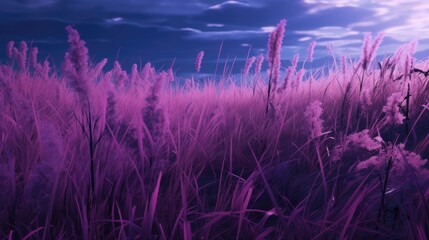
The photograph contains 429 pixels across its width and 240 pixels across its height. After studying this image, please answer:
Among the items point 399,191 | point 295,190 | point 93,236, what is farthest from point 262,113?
point 93,236

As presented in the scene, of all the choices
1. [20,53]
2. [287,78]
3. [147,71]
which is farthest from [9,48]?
[287,78]

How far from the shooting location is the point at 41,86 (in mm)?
5246

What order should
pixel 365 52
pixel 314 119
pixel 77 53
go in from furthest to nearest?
1. pixel 365 52
2. pixel 314 119
3. pixel 77 53

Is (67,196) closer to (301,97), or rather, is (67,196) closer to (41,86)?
(301,97)

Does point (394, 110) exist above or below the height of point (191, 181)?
above

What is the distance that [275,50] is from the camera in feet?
9.41

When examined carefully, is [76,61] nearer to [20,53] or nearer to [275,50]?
[275,50]

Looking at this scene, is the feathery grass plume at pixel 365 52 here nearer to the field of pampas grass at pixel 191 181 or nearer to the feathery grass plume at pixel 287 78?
the field of pampas grass at pixel 191 181

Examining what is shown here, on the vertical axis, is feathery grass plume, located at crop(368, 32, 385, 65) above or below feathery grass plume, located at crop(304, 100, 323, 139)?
above

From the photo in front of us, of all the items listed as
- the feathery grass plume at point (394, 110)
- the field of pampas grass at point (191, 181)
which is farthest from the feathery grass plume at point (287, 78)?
the feathery grass plume at point (394, 110)

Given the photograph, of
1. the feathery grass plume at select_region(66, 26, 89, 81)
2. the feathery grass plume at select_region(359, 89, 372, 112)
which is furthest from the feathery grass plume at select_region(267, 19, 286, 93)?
the feathery grass plume at select_region(66, 26, 89, 81)

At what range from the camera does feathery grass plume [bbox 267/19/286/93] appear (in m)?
2.76

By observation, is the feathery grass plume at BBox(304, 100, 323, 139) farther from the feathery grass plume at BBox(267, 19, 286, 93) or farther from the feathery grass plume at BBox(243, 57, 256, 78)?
the feathery grass plume at BBox(243, 57, 256, 78)

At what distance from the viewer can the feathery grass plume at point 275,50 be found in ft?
9.05
